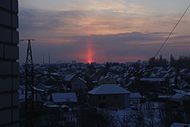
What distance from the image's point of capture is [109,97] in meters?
67.1

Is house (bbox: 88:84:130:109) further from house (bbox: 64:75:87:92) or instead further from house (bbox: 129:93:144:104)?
house (bbox: 64:75:87:92)

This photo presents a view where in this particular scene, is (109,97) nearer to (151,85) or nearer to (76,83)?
(76,83)

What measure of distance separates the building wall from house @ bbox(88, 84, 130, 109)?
61.0 metres

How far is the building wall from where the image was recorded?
3.53 m

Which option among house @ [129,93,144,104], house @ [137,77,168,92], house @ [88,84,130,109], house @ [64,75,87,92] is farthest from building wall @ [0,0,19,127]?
house @ [137,77,168,92]

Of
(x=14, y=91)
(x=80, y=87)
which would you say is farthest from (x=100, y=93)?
(x=14, y=91)

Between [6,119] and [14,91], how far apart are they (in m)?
0.27

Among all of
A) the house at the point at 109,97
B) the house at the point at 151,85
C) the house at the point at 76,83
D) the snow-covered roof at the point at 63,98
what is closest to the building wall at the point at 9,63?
the snow-covered roof at the point at 63,98

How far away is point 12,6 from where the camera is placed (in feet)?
12.3

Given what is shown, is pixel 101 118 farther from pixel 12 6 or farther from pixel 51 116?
pixel 12 6

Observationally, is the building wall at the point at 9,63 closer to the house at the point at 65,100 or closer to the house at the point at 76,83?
the house at the point at 65,100

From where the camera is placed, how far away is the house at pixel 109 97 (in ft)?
214

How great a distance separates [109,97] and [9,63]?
209 feet

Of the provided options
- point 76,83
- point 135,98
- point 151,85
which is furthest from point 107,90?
point 151,85
